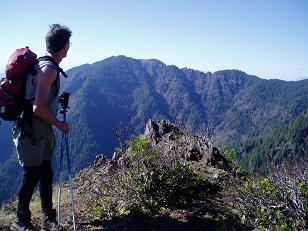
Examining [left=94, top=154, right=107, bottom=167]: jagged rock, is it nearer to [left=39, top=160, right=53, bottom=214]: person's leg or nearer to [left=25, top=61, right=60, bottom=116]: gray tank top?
[left=39, top=160, right=53, bottom=214]: person's leg

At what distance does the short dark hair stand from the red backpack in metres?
0.18

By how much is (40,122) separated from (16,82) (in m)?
0.62

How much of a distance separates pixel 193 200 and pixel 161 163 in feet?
2.98

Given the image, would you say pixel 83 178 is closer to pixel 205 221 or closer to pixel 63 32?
pixel 205 221

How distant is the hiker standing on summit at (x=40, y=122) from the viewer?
16.1ft

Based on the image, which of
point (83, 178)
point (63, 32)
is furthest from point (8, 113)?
point (83, 178)

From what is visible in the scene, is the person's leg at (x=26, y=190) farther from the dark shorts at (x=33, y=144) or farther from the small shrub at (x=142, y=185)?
the small shrub at (x=142, y=185)

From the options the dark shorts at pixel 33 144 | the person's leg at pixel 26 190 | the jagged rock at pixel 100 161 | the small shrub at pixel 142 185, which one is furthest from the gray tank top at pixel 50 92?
the jagged rock at pixel 100 161

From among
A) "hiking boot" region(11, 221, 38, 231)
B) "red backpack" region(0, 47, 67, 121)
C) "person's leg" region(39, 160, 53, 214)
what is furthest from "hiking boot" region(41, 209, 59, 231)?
"red backpack" region(0, 47, 67, 121)

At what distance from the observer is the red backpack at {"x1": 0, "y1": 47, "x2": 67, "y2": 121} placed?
16.9 ft

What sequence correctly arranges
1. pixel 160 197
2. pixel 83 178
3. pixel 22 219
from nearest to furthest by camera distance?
1. pixel 22 219
2. pixel 160 197
3. pixel 83 178

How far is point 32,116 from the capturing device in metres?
5.24

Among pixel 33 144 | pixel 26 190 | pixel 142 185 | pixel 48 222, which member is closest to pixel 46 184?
pixel 26 190

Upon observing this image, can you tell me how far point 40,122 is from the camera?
5.29 m
